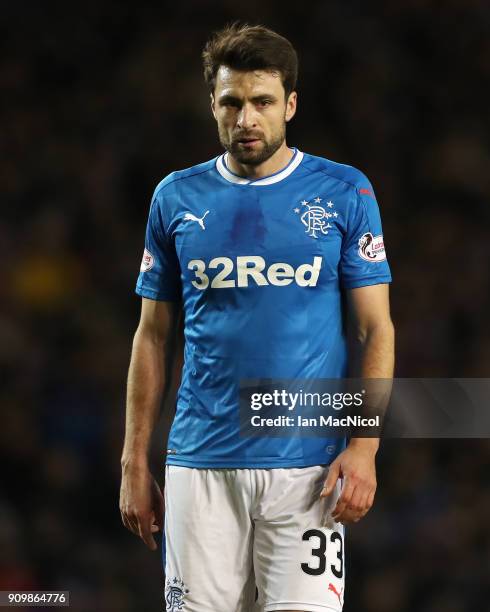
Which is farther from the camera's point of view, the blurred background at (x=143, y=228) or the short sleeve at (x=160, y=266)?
the blurred background at (x=143, y=228)

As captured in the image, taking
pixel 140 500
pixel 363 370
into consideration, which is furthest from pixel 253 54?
pixel 140 500

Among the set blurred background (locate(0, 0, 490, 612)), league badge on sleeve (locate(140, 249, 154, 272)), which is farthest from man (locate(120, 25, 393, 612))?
blurred background (locate(0, 0, 490, 612))

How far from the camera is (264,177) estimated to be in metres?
3.67

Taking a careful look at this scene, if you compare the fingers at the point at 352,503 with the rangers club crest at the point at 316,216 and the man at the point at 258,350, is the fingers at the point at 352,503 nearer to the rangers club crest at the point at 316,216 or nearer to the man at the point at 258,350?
the man at the point at 258,350

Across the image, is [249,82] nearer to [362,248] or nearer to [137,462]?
[362,248]

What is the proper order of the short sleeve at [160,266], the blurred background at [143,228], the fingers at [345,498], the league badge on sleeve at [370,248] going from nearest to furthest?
1. the fingers at [345,498]
2. the league badge on sleeve at [370,248]
3. the short sleeve at [160,266]
4. the blurred background at [143,228]

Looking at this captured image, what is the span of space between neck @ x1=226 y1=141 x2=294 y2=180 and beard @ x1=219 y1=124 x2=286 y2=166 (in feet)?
0.09

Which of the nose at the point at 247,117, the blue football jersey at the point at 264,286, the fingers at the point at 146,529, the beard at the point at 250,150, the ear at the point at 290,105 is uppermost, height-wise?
the ear at the point at 290,105

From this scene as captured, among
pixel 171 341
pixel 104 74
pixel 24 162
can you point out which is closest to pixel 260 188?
pixel 171 341

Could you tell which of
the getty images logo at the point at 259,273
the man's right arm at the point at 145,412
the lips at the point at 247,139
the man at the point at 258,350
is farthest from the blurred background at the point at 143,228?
the lips at the point at 247,139

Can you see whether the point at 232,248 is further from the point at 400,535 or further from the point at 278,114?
the point at 400,535

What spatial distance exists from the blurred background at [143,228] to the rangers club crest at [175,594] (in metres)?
2.84

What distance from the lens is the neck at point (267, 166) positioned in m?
3.67

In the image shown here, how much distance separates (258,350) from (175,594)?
76cm
